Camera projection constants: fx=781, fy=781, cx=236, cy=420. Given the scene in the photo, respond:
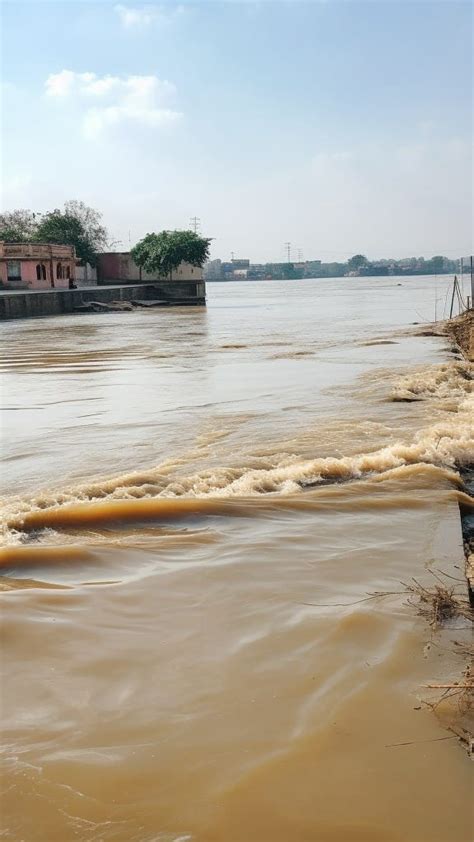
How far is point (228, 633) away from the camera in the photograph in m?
3.76

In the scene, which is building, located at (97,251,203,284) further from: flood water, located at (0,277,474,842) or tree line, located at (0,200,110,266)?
flood water, located at (0,277,474,842)

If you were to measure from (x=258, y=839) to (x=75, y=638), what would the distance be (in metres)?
1.58

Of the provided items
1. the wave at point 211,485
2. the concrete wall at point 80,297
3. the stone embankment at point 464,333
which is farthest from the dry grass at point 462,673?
the concrete wall at point 80,297

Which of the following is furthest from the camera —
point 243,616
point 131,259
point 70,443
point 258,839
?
point 131,259

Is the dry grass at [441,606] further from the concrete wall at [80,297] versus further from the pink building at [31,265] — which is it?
the pink building at [31,265]

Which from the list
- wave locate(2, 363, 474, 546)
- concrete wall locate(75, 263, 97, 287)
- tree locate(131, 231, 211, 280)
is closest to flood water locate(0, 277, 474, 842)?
wave locate(2, 363, 474, 546)

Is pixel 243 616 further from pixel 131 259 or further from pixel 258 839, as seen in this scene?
pixel 131 259

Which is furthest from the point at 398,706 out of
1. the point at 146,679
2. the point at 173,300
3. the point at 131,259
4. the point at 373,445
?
the point at 131,259

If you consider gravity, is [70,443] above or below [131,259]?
below

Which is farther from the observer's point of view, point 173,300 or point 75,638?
point 173,300

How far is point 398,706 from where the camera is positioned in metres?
3.04

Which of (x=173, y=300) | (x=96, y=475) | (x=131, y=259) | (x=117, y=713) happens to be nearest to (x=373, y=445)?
(x=96, y=475)

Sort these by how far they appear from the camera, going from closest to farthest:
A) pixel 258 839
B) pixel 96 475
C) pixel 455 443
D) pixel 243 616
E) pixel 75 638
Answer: pixel 258 839, pixel 75 638, pixel 243 616, pixel 96 475, pixel 455 443

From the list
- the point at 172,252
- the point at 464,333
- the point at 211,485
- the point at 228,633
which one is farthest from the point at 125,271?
the point at 228,633
